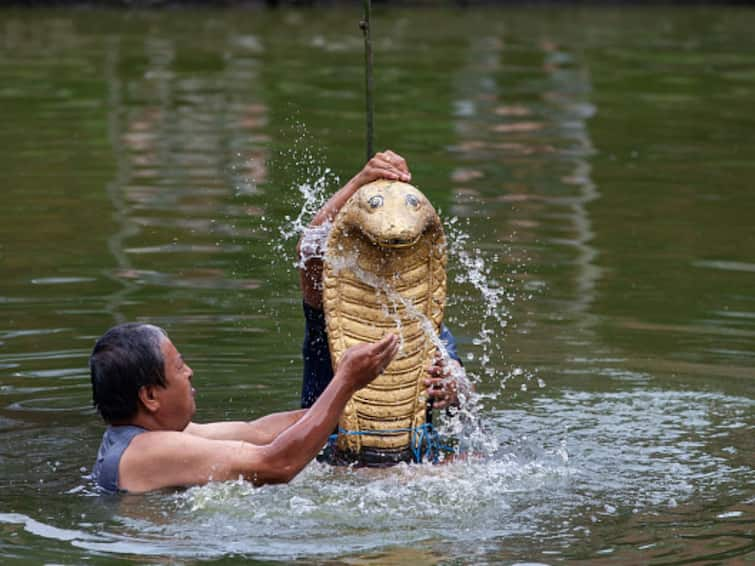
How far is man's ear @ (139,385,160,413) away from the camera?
5648mm

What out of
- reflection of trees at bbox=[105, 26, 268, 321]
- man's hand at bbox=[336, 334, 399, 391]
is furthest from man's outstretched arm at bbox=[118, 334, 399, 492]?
reflection of trees at bbox=[105, 26, 268, 321]

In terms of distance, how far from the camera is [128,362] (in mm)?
5594

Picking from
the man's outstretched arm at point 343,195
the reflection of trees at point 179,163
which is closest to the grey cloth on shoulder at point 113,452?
the man's outstretched arm at point 343,195

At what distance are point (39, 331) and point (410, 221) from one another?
350 cm

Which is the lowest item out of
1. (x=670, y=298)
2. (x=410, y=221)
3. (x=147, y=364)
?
(x=670, y=298)

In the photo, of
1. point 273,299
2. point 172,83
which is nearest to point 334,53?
point 172,83

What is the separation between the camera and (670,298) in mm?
9477

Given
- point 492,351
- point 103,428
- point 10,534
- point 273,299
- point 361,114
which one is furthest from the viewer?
point 361,114

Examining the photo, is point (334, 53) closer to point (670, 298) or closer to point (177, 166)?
point (177, 166)

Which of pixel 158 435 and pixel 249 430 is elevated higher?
pixel 158 435

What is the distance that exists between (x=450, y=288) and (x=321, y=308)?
373cm

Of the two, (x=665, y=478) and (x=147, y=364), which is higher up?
(x=147, y=364)

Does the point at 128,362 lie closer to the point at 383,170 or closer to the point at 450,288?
the point at 383,170

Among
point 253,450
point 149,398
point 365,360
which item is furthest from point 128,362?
point 365,360
